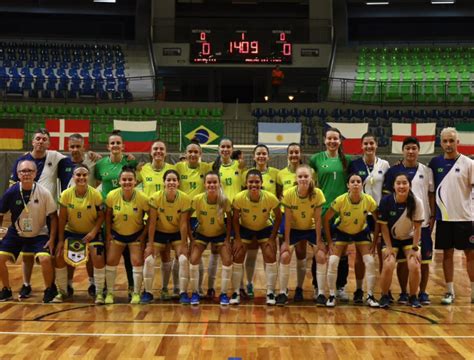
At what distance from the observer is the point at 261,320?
17.9ft

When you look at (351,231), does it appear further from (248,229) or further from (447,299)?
(447,299)

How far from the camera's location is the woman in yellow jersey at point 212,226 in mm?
6152

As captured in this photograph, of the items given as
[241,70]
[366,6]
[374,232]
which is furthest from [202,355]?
[366,6]

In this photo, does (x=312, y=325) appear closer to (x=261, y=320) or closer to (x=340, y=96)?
(x=261, y=320)

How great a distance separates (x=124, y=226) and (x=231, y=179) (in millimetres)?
1356

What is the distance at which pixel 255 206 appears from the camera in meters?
6.27

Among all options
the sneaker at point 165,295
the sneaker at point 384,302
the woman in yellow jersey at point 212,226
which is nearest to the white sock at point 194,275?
the woman in yellow jersey at point 212,226

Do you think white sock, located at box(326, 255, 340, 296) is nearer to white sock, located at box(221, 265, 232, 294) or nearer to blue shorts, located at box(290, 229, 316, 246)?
blue shorts, located at box(290, 229, 316, 246)

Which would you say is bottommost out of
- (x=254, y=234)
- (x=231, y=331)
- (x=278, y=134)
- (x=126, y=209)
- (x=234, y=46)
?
(x=231, y=331)

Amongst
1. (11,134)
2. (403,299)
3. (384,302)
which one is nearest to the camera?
(384,302)

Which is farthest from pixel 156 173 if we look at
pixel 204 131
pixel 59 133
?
pixel 59 133

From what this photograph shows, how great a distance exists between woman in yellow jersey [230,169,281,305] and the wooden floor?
0.31m

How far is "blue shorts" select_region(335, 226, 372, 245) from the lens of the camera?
20.4ft

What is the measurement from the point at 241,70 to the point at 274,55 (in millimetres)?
3821
